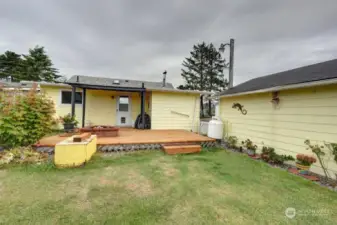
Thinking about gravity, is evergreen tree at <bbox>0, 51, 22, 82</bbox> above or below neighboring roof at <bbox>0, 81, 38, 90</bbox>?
above

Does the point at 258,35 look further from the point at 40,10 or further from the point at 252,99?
the point at 40,10

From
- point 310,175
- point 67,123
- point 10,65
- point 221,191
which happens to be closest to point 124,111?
point 67,123

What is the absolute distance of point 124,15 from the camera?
24.3ft

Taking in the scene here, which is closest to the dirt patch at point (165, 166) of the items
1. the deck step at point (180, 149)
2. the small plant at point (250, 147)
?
the deck step at point (180, 149)

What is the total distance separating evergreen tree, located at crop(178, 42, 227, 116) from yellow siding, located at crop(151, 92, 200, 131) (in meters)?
14.3

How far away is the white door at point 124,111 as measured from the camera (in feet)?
30.3

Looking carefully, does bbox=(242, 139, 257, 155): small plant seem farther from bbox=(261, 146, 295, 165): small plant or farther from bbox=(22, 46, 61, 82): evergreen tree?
bbox=(22, 46, 61, 82): evergreen tree

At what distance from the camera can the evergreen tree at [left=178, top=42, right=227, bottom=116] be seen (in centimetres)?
2241

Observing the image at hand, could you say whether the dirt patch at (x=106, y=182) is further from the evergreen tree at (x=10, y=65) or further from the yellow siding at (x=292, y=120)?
the evergreen tree at (x=10, y=65)

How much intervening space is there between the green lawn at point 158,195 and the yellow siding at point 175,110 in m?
4.54

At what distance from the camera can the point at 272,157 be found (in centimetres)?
440

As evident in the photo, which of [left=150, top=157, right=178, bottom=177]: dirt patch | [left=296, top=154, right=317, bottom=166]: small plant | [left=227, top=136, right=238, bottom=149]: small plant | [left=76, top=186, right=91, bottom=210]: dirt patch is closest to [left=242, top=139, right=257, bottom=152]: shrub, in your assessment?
[left=227, top=136, right=238, bottom=149]: small plant

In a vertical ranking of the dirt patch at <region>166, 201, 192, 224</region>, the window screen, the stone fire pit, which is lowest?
the dirt patch at <region>166, 201, 192, 224</region>

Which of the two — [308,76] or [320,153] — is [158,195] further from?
[308,76]
